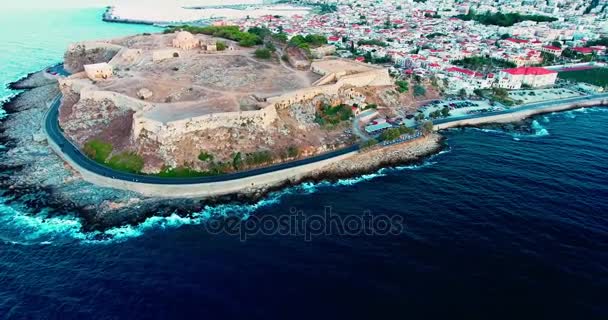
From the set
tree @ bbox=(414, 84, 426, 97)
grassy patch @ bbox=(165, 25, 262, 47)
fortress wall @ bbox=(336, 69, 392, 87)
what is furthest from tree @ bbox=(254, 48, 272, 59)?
tree @ bbox=(414, 84, 426, 97)

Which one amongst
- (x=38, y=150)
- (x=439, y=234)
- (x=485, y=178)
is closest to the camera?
(x=439, y=234)

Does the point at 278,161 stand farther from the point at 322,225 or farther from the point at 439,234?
the point at 439,234

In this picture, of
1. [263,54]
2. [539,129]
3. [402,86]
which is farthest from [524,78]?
[263,54]

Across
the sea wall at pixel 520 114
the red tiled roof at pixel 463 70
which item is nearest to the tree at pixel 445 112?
the sea wall at pixel 520 114

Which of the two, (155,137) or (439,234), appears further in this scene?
(155,137)

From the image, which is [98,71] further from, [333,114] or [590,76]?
[590,76]

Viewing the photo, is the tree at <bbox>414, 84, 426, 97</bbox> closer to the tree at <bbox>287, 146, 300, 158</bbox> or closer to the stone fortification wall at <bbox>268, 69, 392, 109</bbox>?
the stone fortification wall at <bbox>268, 69, 392, 109</bbox>

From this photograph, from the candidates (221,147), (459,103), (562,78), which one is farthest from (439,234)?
(562,78)
